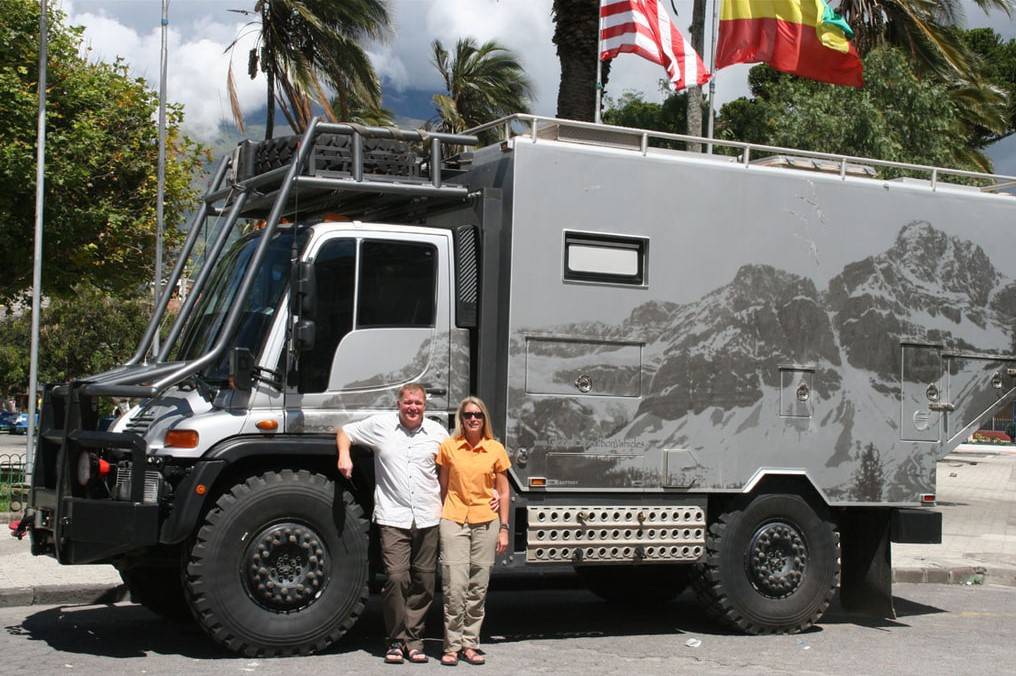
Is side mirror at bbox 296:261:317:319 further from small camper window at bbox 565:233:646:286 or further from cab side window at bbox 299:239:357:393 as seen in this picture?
small camper window at bbox 565:233:646:286

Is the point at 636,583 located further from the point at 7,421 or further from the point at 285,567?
the point at 7,421

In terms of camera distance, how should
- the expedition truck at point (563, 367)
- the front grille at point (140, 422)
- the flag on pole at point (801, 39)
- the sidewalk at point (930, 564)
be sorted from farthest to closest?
the flag on pole at point (801, 39) → the sidewalk at point (930, 564) → the front grille at point (140, 422) → the expedition truck at point (563, 367)

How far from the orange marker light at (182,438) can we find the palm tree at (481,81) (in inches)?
1287

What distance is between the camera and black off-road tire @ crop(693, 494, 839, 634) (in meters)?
9.27

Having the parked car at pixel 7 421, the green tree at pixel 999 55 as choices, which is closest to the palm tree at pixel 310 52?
the green tree at pixel 999 55

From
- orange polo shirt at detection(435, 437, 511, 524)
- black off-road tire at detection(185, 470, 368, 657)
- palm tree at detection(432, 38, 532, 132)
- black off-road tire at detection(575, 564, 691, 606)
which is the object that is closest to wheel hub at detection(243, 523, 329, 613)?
black off-road tire at detection(185, 470, 368, 657)

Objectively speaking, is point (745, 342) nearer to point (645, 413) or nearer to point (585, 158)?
point (645, 413)

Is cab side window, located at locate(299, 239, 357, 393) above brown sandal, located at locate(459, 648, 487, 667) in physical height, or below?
above

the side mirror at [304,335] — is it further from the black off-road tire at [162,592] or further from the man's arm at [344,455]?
the black off-road tire at [162,592]

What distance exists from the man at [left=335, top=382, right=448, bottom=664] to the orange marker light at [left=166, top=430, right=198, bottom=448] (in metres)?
0.87

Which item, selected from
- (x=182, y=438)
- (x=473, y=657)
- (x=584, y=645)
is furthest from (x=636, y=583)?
(x=182, y=438)

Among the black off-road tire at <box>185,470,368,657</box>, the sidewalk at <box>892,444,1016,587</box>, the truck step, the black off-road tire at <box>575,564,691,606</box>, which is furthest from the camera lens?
the sidewalk at <box>892,444,1016,587</box>

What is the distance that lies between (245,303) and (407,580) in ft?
6.68

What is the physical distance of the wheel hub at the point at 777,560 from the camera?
939 centimetres
